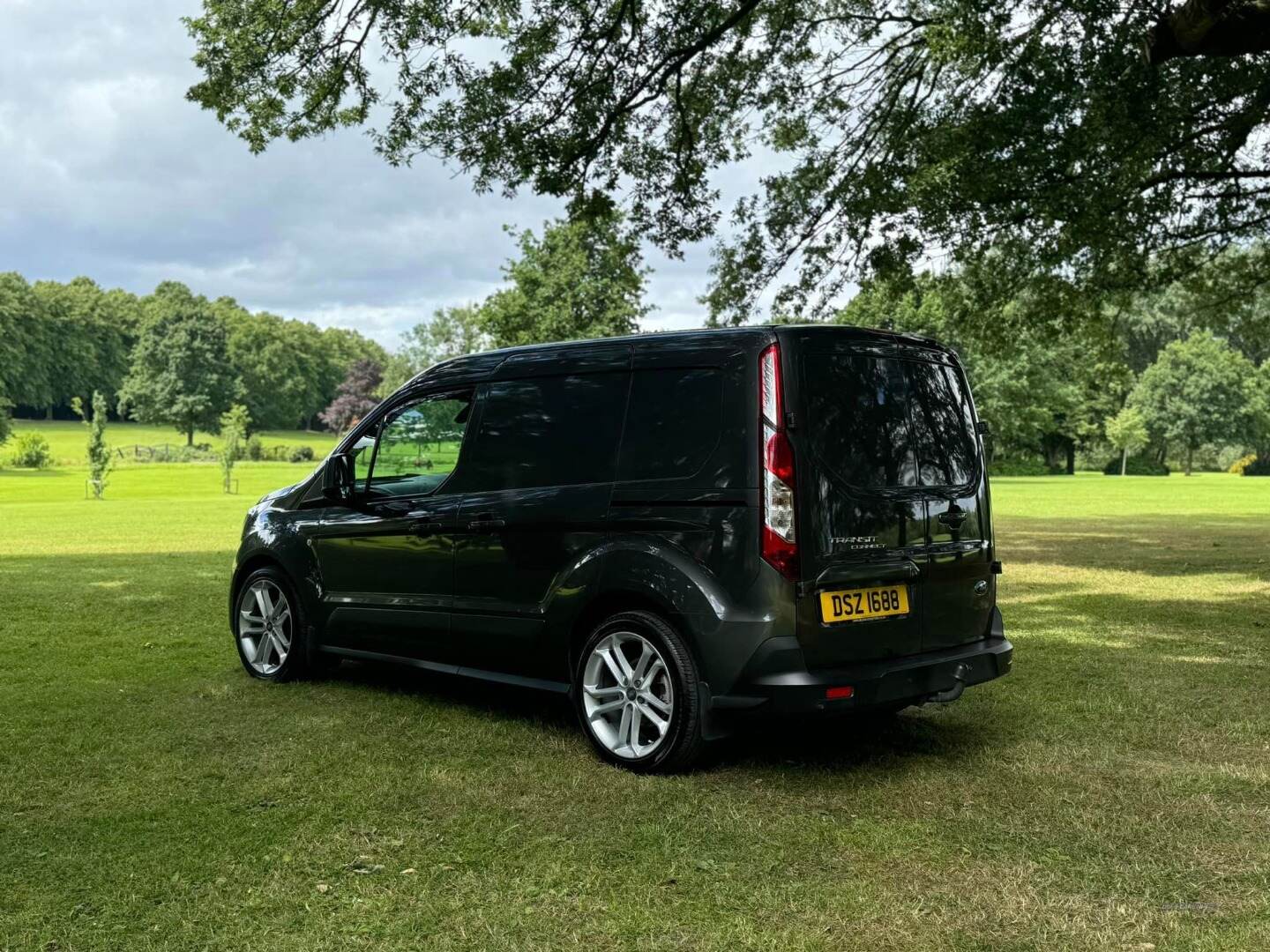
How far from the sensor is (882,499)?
5.52 m

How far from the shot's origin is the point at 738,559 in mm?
5230

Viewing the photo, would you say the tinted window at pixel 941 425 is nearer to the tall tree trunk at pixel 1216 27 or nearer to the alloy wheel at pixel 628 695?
the alloy wheel at pixel 628 695

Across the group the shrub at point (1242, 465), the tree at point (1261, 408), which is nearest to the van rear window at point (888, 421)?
the tree at point (1261, 408)

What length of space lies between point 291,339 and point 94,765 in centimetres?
12195

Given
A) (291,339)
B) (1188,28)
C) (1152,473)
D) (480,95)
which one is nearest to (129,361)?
(291,339)

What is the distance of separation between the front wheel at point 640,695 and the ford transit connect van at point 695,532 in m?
0.01

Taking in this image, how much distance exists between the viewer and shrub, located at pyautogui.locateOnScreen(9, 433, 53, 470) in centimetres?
6297

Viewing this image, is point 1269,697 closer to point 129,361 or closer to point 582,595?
point 582,595

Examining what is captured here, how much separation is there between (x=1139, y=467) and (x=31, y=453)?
68.4 m

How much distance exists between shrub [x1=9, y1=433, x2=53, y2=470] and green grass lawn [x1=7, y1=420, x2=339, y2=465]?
680 cm

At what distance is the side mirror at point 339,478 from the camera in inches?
289

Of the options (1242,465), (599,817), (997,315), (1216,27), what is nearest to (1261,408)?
(1242,465)

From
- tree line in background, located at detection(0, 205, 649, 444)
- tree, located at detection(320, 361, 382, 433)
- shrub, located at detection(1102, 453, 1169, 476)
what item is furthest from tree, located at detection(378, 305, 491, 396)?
shrub, located at detection(1102, 453, 1169, 476)

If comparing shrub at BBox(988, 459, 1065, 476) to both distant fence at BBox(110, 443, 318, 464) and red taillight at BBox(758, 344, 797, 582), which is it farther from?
red taillight at BBox(758, 344, 797, 582)
